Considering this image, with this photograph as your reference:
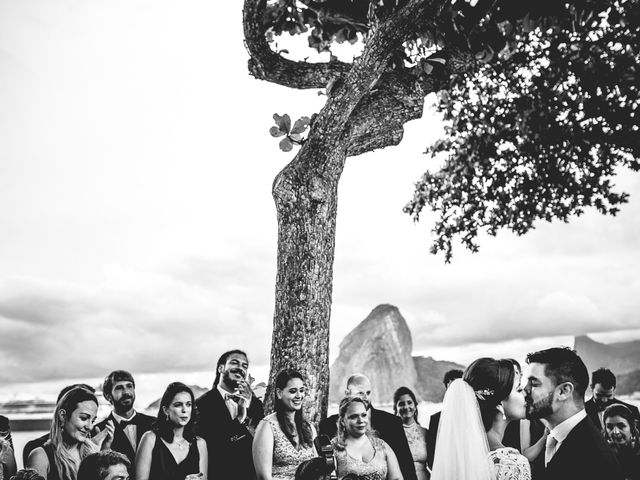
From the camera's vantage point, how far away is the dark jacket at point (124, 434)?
214 inches

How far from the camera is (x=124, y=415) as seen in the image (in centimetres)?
572

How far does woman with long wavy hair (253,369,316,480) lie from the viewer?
17.3 ft

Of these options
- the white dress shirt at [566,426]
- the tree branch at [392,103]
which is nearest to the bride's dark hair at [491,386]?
the white dress shirt at [566,426]

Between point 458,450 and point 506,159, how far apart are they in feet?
24.3

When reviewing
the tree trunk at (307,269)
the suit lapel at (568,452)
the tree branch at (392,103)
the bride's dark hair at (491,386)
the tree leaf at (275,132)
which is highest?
the tree branch at (392,103)

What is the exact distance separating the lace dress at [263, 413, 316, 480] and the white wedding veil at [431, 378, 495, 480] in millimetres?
1498

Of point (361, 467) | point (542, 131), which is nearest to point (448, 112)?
point (542, 131)

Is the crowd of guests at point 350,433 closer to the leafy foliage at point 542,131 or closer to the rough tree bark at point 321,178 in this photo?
the rough tree bark at point 321,178

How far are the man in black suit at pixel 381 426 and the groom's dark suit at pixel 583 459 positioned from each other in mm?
2606

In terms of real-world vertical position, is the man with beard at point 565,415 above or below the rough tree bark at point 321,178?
below

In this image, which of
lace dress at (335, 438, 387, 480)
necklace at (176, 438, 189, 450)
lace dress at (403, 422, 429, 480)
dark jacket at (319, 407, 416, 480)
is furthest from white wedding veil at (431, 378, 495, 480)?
lace dress at (403, 422, 429, 480)

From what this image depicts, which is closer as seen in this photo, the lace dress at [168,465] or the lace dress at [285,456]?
the lace dress at [168,465]

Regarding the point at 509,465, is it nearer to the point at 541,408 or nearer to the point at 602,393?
the point at 541,408

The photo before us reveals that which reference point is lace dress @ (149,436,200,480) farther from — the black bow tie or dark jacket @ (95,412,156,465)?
the black bow tie
